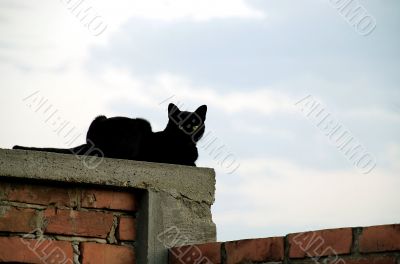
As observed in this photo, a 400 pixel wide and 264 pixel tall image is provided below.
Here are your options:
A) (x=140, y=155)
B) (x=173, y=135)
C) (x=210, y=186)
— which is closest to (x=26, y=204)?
(x=210, y=186)

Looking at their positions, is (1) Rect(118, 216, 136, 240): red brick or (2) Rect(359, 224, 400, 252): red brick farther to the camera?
(1) Rect(118, 216, 136, 240): red brick

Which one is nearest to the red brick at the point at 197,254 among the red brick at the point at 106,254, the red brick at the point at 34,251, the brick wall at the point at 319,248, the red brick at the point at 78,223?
the brick wall at the point at 319,248

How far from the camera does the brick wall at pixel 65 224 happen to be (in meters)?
2.76

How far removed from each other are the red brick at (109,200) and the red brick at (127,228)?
4 cm

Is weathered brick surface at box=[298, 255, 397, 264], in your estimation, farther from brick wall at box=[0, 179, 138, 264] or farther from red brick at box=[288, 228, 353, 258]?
brick wall at box=[0, 179, 138, 264]

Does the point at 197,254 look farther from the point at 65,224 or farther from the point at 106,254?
the point at 65,224

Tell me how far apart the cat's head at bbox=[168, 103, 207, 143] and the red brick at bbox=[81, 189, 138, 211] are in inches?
99.5

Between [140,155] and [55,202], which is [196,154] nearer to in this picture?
[140,155]

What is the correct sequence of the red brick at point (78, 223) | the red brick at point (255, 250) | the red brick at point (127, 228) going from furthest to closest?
the red brick at point (127, 228)
the red brick at point (78, 223)
the red brick at point (255, 250)

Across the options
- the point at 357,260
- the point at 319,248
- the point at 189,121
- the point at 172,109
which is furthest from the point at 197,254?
the point at 172,109

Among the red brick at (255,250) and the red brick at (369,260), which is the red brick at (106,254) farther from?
the red brick at (369,260)

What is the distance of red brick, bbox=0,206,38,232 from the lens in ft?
9.06

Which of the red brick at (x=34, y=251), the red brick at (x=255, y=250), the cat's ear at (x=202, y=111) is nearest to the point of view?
the red brick at (x=255, y=250)

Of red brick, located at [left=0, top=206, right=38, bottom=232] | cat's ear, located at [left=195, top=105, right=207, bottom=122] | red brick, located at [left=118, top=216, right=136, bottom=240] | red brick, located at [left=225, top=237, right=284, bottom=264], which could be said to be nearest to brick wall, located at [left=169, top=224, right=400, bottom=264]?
red brick, located at [left=225, top=237, right=284, bottom=264]
